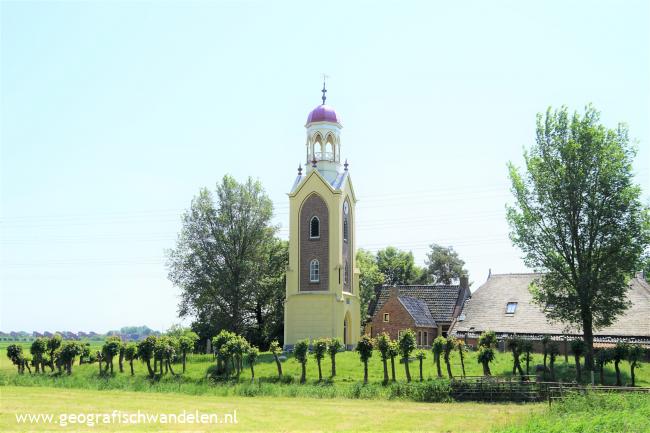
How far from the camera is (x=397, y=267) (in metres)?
85.8

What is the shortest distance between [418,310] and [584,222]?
20.7 meters

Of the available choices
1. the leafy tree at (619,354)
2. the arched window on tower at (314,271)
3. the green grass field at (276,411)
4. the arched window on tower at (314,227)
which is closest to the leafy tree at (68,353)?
the green grass field at (276,411)

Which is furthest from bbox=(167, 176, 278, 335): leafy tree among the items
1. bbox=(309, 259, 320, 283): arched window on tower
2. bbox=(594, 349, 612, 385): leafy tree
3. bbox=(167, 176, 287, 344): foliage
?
bbox=(594, 349, 612, 385): leafy tree

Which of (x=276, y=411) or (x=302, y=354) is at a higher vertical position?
(x=302, y=354)

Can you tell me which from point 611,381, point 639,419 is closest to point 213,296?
point 611,381

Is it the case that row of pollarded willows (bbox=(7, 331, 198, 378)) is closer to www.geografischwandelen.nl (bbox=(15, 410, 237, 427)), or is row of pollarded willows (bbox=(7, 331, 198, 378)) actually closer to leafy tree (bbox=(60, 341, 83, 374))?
leafy tree (bbox=(60, 341, 83, 374))

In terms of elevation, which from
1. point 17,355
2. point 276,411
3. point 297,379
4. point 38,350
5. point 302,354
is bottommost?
point 276,411

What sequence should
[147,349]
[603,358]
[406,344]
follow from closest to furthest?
1. [603,358]
2. [406,344]
3. [147,349]

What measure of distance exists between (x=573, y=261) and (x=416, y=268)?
45.1 m

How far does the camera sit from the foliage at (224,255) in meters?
60.1

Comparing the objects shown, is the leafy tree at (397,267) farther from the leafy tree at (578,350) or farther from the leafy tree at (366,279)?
the leafy tree at (578,350)

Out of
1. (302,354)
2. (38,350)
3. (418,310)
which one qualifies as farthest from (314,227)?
(38,350)

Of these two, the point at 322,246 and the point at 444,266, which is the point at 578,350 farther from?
the point at 444,266

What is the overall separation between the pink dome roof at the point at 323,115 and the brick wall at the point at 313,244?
6.29m
